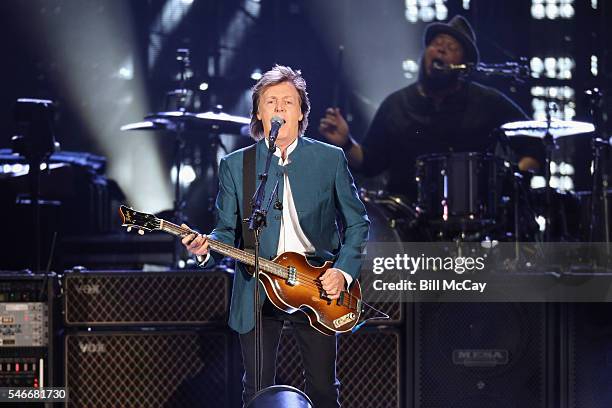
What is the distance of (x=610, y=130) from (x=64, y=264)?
5486 mm

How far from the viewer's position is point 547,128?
302 inches

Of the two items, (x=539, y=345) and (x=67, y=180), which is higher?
(x=67, y=180)

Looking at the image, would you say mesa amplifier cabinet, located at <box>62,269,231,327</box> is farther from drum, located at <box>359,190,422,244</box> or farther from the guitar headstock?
drum, located at <box>359,190,422,244</box>

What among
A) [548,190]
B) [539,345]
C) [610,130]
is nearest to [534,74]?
[610,130]

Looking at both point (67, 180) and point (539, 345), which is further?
point (67, 180)

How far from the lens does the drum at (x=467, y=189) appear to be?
24.9 ft

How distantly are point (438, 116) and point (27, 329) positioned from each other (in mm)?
4843

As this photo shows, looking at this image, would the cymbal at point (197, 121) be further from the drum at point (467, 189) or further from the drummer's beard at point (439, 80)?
the drummer's beard at point (439, 80)

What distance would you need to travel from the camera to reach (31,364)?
5402 millimetres

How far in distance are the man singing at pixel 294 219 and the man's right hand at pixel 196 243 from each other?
0.51ft

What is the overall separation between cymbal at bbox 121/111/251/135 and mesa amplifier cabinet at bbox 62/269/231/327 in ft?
7.45

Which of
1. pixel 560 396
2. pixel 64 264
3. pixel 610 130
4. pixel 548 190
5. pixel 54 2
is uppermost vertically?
pixel 54 2

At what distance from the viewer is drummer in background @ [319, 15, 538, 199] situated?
885 cm

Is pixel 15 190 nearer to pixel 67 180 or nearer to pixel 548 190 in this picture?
pixel 67 180
